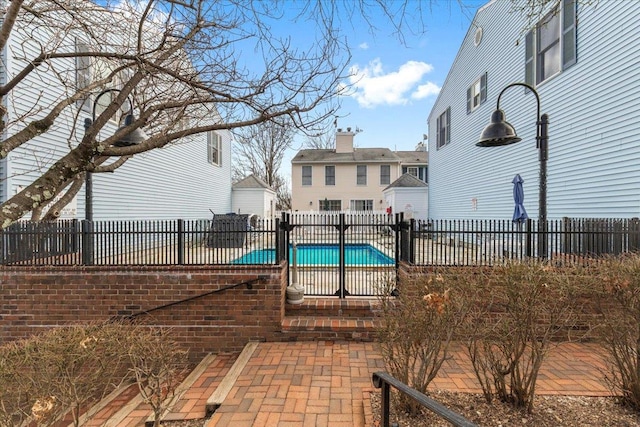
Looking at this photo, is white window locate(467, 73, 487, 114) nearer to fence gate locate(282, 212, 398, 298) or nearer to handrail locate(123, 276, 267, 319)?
fence gate locate(282, 212, 398, 298)

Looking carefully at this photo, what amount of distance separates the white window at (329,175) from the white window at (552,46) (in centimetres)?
1712

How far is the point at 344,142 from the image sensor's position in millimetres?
26797

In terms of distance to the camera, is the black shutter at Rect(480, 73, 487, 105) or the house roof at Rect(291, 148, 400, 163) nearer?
the black shutter at Rect(480, 73, 487, 105)

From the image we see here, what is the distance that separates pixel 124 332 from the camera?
324 centimetres

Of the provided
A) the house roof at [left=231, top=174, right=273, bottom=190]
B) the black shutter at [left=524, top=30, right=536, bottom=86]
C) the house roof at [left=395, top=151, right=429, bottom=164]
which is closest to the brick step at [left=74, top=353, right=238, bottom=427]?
the black shutter at [left=524, top=30, right=536, bottom=86]

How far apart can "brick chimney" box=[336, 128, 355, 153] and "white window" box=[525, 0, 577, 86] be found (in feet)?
57.9

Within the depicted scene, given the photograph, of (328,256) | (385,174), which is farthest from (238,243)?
(385,174)

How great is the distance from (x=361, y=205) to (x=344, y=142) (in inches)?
204

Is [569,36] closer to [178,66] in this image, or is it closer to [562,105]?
[562,105]

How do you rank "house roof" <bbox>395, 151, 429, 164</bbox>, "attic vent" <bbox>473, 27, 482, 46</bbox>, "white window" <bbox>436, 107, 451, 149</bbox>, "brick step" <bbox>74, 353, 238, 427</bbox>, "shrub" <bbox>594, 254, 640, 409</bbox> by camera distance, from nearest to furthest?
"shrub" <bbox>594, 254, 640, 409</bbox> → "brick step" <bbox>74, 353, 238, 427</bbox> → "attic vent" <bbox>473, 27, 482, 46</bbox> → "white window" <bbox>436, 107, 451, 149</bbox> → "house roof" <bbox>395, 151, 429, 164</bbox>

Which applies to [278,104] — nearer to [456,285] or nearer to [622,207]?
[456,285]

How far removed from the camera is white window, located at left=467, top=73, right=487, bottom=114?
39.1 ft

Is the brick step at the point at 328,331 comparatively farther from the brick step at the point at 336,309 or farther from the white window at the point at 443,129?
the white window at the point at 443,129

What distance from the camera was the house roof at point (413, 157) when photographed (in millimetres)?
27969
